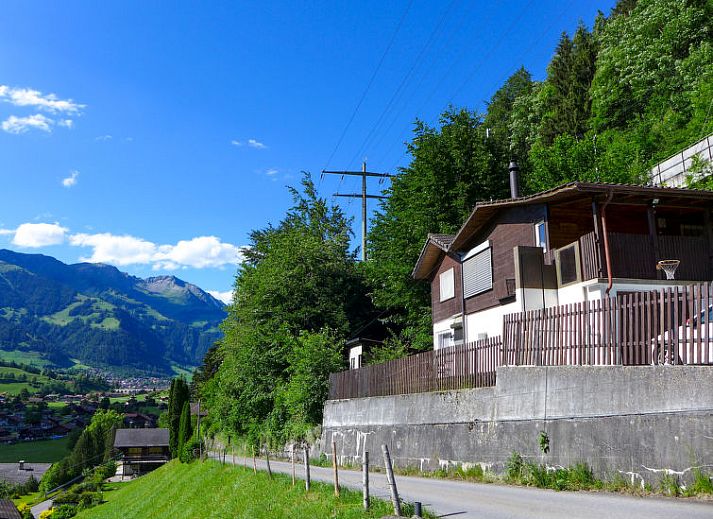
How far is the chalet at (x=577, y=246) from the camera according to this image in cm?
1962

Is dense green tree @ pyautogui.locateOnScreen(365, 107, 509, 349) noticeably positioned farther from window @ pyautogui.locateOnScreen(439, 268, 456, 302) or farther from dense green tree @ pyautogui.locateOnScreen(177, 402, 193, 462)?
dense green tree @ pyautogui.locateOnScreen(177, 402, 193, 462)

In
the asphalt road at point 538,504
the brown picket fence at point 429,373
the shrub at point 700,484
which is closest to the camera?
the asphalt road at point 538,504

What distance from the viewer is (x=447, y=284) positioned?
30.3m

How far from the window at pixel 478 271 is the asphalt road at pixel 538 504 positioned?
40.4 ft

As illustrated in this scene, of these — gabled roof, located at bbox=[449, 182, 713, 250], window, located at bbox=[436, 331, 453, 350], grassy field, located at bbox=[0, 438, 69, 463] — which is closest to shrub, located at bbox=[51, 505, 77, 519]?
window, located at bbox=[436, 331, 453, 350]

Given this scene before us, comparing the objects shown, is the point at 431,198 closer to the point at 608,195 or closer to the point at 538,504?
the point at 608,195

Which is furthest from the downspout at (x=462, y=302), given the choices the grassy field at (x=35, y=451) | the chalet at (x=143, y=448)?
the grassy field at (x=35, y=451)

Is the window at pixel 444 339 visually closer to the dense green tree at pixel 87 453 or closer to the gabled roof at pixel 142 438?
the gabled roof at pixel 142 438

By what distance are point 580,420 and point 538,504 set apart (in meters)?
2.46

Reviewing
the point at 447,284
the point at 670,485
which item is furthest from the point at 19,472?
the point at 670,485

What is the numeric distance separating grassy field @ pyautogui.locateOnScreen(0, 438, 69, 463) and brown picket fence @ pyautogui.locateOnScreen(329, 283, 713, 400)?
539 ft

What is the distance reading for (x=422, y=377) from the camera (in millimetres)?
21688

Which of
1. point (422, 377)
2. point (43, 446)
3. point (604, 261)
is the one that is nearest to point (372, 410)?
point (422, 377)

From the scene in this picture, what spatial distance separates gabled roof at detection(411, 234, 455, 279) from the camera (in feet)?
97.9
